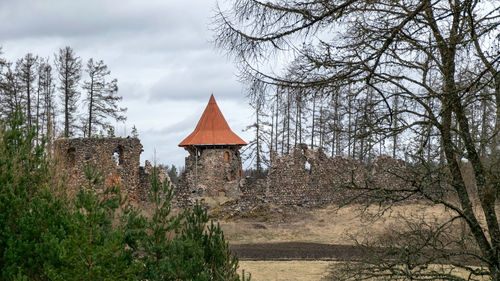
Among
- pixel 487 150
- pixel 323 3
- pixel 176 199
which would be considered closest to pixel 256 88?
pixel 323 3

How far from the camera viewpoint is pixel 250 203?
2605 cm

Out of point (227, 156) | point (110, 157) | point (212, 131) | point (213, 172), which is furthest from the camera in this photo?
point (212, 131)

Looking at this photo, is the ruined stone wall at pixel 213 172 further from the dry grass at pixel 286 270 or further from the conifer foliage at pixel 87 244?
the conifer foliage at pixel 87 244

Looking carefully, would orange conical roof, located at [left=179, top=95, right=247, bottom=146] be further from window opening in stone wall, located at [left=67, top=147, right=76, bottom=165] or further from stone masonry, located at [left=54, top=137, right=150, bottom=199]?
window opening in stone wall, located at [left=67, top=147, right=76, bottom=165]

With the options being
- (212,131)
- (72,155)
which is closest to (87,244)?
(72,155)

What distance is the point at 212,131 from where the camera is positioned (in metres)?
33.9

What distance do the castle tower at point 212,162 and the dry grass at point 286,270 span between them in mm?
14748

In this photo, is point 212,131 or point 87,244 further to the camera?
point 212,131

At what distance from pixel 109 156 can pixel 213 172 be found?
8397 millimetres

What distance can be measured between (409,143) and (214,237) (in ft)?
10.7

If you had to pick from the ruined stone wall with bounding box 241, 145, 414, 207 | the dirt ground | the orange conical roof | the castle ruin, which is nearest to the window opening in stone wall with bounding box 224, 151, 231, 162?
the orange conical roof

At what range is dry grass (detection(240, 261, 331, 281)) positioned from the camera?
520 inches

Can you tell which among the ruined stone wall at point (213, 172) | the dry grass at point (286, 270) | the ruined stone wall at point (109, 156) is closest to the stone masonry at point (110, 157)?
the ruined stone wall at point (109, 156)

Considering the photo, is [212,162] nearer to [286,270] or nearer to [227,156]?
[227,156]
